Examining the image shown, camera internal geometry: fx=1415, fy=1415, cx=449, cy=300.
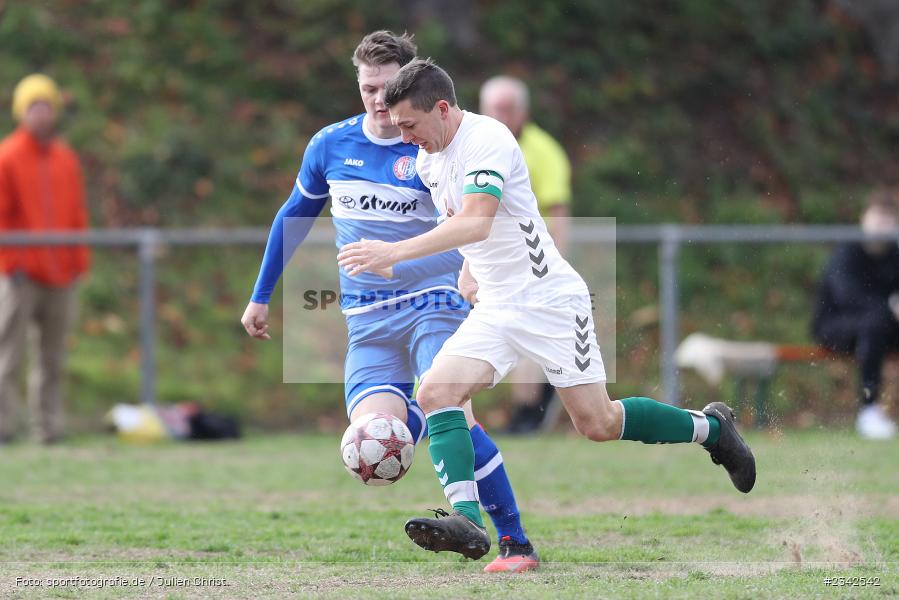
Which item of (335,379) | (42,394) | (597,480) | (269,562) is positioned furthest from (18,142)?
(269,562)

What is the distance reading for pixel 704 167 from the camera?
1472 centimetres

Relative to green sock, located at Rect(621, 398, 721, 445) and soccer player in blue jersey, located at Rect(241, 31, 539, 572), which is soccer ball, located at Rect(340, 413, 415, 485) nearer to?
soccer player in blue jersey, located at Rect(241, 31, 539, 572)

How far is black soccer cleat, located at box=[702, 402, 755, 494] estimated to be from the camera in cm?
601

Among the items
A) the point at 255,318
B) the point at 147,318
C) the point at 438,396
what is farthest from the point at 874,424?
the point at 438,396

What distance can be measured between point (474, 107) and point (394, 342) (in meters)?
8.66

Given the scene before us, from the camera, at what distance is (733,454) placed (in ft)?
19.7

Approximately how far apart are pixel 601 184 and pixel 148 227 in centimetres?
447

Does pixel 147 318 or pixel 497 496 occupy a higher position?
pixel 147 318

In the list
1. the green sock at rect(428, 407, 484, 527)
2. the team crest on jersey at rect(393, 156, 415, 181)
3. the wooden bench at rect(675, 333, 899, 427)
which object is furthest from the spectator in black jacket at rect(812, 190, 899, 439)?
the green sock at rect(428, 407, 484, 527)

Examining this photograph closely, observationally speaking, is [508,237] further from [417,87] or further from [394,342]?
[394,342]

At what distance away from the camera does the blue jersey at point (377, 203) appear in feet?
19.5

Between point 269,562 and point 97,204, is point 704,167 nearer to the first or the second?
point 97,204

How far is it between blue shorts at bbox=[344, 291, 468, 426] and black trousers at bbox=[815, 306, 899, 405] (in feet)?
19.5

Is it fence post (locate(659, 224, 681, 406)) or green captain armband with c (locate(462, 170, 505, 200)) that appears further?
fence post (locate(659, 224, 681, 406))
